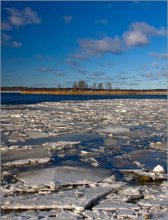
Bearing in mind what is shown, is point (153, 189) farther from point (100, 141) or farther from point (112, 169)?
point (100, 141)

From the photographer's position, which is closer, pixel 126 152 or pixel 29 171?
pixel 29 171

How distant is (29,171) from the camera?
6402 mm

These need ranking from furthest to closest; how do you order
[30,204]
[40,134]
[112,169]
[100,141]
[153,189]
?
[40,134]
[100,141]
[112,169]
[153,189]
[30,204]

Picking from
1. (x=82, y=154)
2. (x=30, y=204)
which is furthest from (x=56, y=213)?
(x=82, y=154)

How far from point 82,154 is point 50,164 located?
4.16 ft

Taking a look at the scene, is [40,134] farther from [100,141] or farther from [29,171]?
[29,171]

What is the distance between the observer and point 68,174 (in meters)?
6.14

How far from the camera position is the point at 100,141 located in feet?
32.6

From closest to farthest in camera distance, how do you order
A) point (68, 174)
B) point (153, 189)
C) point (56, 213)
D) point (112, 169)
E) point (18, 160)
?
point (56, 213), point (153, 189), point (68, 174), point (112, 169), point (18, 160)

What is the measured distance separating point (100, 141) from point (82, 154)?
6.31ft

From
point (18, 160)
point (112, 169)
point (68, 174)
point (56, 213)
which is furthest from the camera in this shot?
point (18, 160)

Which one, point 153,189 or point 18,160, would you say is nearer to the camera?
point 153,189

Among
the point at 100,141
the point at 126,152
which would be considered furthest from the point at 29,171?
the point at 100,141

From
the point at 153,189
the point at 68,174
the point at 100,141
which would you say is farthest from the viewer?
the point at 100,141
